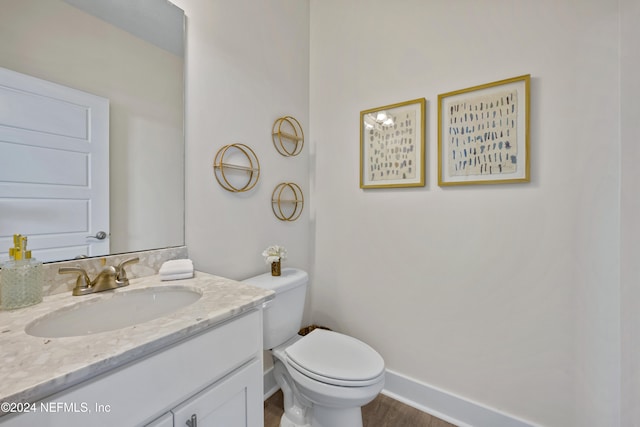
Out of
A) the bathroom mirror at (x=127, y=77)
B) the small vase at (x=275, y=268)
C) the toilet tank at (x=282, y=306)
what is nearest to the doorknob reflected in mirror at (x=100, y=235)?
the bathroom mirror at (x=127, y=77)

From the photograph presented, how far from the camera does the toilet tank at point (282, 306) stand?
133 centimetres

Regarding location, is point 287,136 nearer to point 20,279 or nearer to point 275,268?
point 275,268

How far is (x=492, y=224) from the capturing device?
1.34 meters

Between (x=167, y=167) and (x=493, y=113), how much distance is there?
5.27 feet

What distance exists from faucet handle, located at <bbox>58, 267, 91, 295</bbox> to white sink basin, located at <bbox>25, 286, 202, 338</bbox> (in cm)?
8

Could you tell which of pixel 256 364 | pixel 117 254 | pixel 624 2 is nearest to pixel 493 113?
pixel 624 2

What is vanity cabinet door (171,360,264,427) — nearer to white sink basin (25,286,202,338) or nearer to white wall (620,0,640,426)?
white sink basin (25,286,202,338)

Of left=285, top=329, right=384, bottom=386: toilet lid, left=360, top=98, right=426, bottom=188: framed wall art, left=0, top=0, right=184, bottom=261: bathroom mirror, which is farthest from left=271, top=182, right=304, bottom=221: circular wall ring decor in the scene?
left=285, top=329, right=384, bottom=386: toilet lid

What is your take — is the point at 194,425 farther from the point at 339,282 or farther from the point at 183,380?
the point at 339,282

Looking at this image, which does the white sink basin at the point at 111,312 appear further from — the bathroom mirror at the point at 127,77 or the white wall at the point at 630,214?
the white wall at the point at 630,214

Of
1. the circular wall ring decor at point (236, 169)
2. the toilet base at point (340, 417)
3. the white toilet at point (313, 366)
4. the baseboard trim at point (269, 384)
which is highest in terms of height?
the circular wall ring decor at point (236, 169)

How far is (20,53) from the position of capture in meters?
0.84

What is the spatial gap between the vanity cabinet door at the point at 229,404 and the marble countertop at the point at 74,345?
0.63ft

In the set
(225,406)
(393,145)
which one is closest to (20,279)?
(225,406)
